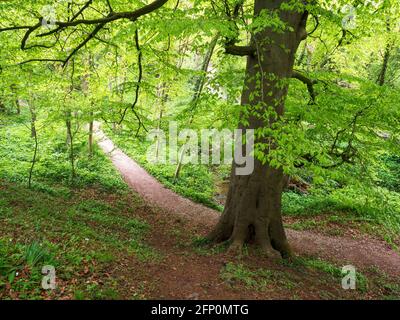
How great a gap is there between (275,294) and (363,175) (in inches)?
115

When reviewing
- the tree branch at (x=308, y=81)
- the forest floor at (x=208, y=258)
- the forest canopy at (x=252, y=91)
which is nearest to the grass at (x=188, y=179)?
the forest canopy at (x=252, y=91)

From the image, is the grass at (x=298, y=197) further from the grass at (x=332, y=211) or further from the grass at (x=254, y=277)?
the grass at (x=254, y=277)

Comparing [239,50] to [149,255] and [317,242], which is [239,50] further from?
[317,242]

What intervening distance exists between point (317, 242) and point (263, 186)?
4374mm

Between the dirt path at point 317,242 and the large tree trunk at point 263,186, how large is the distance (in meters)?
2.11

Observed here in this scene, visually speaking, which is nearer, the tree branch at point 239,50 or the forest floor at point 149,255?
the forest floor at point 149,255

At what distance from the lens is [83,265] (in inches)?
217

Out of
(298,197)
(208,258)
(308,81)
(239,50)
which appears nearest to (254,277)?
(208,258)

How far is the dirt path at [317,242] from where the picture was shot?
9.34m

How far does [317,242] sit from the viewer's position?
10.5 m

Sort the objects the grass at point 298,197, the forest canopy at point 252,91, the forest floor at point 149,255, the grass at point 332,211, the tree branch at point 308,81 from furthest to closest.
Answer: the grass at point 298,197, the grass at point 332,211, the tree branch at point 308,81, the forest canopy at point 252,91, the forest floor at point 149,255

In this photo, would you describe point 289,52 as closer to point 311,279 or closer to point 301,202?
point 311,279
